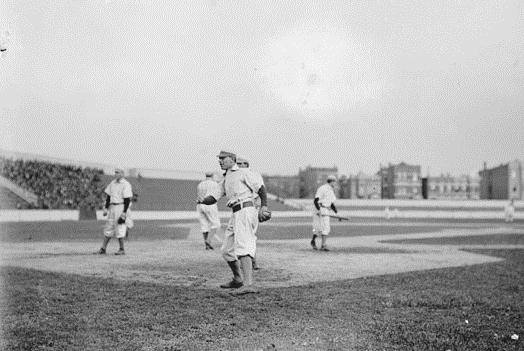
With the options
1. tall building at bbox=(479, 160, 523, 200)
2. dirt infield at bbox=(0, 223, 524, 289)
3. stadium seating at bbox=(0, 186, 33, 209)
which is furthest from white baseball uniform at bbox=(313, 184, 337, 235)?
tall building at bbox=(479, 160, 523, 200)

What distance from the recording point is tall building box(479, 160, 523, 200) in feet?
309

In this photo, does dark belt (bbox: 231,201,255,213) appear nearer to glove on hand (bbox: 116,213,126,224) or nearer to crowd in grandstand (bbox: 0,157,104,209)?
glove on hand (bbox: 116,213,126,224)

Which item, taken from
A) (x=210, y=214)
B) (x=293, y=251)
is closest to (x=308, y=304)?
(x=293, y=251)

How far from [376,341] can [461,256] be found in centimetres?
884

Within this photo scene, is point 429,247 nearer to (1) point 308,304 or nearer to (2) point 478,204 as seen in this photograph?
(1) point 308,304

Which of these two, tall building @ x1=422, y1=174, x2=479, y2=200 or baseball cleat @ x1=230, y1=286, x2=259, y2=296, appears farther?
tall building @ x1=422, y1=174, x2=479, y2=200

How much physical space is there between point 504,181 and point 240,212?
331ft

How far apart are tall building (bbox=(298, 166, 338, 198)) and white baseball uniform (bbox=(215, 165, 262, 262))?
Answer: 100 m

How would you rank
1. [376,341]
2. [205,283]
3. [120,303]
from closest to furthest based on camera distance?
[376,341] < [120,303] < [205,283]

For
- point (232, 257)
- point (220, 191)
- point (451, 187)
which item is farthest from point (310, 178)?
point (232, 257)

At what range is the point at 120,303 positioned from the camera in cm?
626

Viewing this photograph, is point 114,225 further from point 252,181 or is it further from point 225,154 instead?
point 252,181

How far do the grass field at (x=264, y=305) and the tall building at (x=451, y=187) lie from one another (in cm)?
11150

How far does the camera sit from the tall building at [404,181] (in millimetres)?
108750
